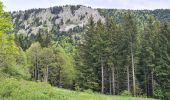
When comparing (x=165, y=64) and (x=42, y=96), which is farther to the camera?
(x=165, y=64)

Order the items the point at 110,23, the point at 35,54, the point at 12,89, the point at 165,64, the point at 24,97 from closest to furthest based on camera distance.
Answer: the point at 24,97 < the point at 12,89 < the point at 165,64 < the point at 110,23 < the point at 35,54

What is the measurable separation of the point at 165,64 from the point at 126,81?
9.32 metres

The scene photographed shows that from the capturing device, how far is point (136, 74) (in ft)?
256

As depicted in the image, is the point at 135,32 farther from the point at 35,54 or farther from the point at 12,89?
the point at 12,89

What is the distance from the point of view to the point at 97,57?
74750mm

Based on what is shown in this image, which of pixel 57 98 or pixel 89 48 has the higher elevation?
pixel 89 48

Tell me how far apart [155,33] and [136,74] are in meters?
8.99

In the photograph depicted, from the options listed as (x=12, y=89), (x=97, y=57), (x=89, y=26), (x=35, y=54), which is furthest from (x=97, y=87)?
(x=12, y=89)

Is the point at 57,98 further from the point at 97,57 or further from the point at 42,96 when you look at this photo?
the point at 97,57

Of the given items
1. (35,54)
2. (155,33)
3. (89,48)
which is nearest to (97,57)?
(89,48)

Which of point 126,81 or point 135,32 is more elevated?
point 135,32

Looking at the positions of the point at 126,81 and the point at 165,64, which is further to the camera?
the point at 126,81

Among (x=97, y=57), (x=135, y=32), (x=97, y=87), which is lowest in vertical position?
(x=97, y=87)

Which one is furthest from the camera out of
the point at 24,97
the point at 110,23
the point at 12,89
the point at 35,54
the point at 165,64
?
the point at 35,54
